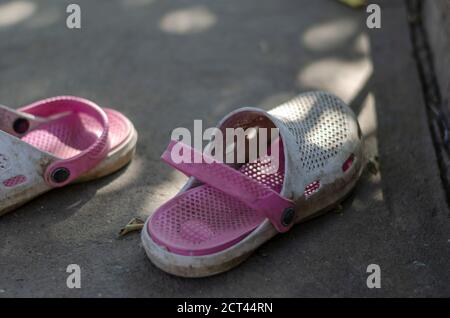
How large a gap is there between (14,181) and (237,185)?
728 millimetres

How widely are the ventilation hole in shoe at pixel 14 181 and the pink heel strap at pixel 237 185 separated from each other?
0.51 m

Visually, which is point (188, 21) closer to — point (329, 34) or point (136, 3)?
point (136, 3)

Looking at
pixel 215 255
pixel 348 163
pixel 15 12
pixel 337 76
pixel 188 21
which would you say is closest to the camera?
pixel 215 255

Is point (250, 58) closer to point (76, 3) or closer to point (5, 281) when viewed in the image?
point (76, 3)

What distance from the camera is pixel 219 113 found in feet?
9.34

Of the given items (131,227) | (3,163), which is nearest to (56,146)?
(3,163)

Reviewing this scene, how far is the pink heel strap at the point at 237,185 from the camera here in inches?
79.9

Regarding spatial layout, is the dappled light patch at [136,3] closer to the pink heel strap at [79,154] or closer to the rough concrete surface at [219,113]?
the rough concrete surface at [219,113]

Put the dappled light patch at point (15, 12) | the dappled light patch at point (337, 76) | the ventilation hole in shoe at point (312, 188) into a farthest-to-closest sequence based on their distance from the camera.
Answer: the dappled light patch at point (15, 12), the dappled light patch at point (337, 76), the ventilation hole in shoe at point (312, 188)

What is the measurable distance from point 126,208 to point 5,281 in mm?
467

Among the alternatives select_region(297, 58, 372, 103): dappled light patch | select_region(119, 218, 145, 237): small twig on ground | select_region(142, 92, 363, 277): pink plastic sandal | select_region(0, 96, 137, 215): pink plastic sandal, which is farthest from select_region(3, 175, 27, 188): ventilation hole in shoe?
select_region(297, 58, 372, 103): dappled light patch

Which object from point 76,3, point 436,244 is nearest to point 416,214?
point 436,244

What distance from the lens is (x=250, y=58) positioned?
321cm

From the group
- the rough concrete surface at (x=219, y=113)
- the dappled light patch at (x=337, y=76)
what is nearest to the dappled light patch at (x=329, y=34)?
the rough concrete surface at (x=219, y=113)
